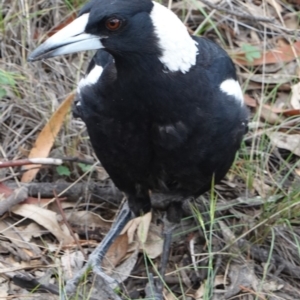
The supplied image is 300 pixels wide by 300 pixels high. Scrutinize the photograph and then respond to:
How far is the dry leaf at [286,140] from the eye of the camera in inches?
111

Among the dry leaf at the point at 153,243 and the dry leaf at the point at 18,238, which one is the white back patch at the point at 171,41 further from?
the dry leaf at the point at 18,238

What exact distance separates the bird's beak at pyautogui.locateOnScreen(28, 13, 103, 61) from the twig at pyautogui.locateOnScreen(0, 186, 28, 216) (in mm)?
732

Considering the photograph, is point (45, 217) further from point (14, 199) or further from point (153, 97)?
point (153, 97)

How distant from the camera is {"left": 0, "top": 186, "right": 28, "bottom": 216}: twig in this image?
2549 mm

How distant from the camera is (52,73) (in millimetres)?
2979

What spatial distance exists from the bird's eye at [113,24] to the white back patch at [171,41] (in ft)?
0.34

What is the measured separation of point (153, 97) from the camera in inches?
79.7

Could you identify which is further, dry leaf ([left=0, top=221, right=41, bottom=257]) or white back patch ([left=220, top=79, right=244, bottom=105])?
dry leaf ([left=0, top=221, right=41, bottom=257])

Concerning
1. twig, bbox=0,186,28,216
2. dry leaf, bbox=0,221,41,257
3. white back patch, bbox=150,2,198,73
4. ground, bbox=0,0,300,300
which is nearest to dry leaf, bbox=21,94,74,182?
ground, bbox=0,0,300,300

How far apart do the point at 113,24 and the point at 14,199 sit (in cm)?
86

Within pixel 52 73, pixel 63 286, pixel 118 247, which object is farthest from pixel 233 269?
pixel 52 73

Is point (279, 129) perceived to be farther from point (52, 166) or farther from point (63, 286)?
point (63, 286)

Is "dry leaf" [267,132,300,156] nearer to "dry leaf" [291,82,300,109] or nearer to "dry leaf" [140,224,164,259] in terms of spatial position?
"dry leaf" [291,82,300,109]

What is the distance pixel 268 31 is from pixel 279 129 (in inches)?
20.4
